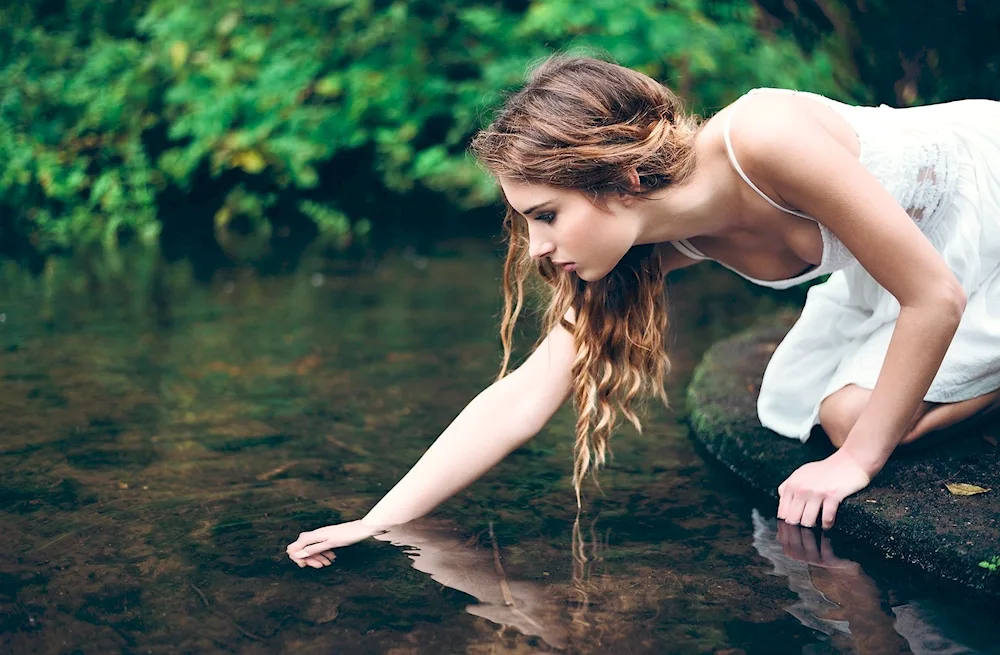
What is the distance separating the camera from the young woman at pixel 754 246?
2008 mm

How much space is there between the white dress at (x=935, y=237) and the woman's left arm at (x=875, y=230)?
0.10m

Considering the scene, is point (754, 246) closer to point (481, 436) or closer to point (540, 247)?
point (540, 247)

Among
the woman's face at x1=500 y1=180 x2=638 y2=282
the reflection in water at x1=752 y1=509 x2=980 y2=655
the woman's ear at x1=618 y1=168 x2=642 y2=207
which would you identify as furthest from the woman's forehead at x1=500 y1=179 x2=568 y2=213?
the reflection in water at x1=752 y1=509 x2=980 y2=655

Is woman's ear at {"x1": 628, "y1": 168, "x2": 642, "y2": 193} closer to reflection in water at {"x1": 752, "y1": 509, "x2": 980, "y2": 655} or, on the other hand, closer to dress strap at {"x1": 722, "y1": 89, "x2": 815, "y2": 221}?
dress strap at {"x1": 722, "y1": 89, "x2": 815, "y2": 221}

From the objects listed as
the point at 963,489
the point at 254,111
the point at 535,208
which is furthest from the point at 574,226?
the point at 254,111

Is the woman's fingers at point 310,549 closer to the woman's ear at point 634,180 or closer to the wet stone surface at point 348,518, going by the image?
the wet stone surface at point 348,518

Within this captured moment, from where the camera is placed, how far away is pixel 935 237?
92.0 inches

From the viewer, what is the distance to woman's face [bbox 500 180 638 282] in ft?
6.60

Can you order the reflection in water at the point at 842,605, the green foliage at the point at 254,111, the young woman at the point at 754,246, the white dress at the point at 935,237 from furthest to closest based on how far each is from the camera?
the green foliage at the point at 254,111, the white dress at the point at 935,237, the young woman at the point at 754,246, the reflection in water at the point at 842,605

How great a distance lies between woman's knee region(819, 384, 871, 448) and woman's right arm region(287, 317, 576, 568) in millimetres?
558

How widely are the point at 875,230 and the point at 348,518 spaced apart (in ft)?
3.75

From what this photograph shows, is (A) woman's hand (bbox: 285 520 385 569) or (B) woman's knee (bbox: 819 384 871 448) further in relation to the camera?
(B) woman's knee (bbox: 819 384 871 448)

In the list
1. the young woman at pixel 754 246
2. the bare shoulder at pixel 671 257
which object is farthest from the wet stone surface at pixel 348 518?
the bare shoulder at pixel 671 257

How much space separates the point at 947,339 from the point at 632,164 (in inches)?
25.9
